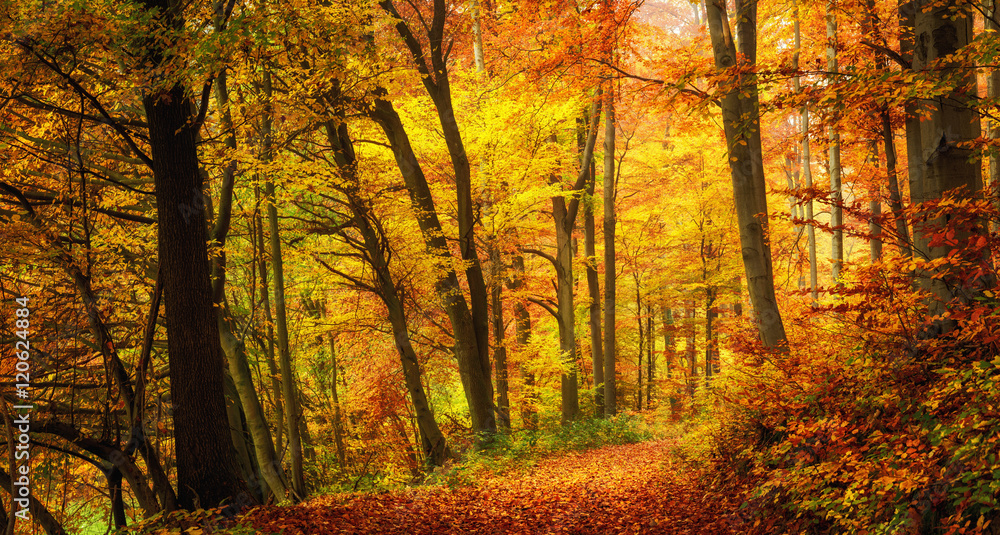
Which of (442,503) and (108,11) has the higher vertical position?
(108,11)

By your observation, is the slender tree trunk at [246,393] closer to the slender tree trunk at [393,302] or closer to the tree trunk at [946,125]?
the slender tree trunk at [393,302]

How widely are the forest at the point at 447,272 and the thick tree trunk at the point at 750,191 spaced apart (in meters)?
0.05

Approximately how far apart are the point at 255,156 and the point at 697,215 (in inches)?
597

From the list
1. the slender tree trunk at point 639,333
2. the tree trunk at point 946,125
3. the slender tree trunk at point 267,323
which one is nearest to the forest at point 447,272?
the tree trunk at point 946,125

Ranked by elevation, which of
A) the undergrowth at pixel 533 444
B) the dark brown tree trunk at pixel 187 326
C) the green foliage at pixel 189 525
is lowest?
the undergrowth at pixel 533 444

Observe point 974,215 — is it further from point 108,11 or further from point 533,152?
point 533,152

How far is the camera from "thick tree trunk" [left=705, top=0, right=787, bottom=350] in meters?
7.25

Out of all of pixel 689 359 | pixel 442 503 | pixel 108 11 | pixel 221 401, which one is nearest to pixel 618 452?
pixel 442 503

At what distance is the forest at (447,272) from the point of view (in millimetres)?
4625

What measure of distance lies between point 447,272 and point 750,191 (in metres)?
5.78

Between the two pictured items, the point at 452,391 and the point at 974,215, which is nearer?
the point at 974,215

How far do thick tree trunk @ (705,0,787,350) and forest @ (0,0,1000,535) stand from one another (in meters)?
0.05

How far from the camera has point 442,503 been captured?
7.76m

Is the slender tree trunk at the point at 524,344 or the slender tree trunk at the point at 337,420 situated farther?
the slender tree trunk at the point at 524,344
